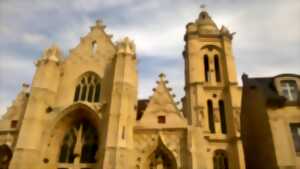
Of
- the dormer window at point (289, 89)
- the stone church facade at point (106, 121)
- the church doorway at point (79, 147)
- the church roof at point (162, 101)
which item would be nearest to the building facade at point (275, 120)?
the dormer window at point (289, 89)

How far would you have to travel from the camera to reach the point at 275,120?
10.5 metres

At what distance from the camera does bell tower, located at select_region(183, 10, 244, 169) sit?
57.6 ft

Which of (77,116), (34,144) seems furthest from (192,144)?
(34,144)

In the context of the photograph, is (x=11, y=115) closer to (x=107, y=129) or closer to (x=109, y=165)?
(x=107, y=129)

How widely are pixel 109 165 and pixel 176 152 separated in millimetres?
3589

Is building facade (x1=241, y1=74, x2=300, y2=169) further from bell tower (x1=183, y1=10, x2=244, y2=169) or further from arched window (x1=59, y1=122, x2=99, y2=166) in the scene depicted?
arched window (x1=59, y1=122, x2=99, y2=166)

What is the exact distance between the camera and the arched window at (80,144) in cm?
1366

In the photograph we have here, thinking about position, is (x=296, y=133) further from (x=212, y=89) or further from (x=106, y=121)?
(x=212, y=89)

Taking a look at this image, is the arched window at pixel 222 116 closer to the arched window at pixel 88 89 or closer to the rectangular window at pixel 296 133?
the rectangular window at pixel 296 133

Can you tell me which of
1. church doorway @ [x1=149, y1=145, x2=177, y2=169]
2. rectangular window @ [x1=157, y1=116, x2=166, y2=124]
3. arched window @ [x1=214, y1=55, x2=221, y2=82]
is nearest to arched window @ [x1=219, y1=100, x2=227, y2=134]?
arched window @ [x1=214, y1=55, x2=221, y2=82]

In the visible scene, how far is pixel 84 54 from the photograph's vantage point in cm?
1738

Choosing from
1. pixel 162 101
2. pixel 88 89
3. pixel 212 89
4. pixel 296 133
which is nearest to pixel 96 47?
pixel 88 89

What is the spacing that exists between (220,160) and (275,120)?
25.1ft

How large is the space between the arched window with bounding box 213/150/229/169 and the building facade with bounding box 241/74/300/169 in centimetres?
342
